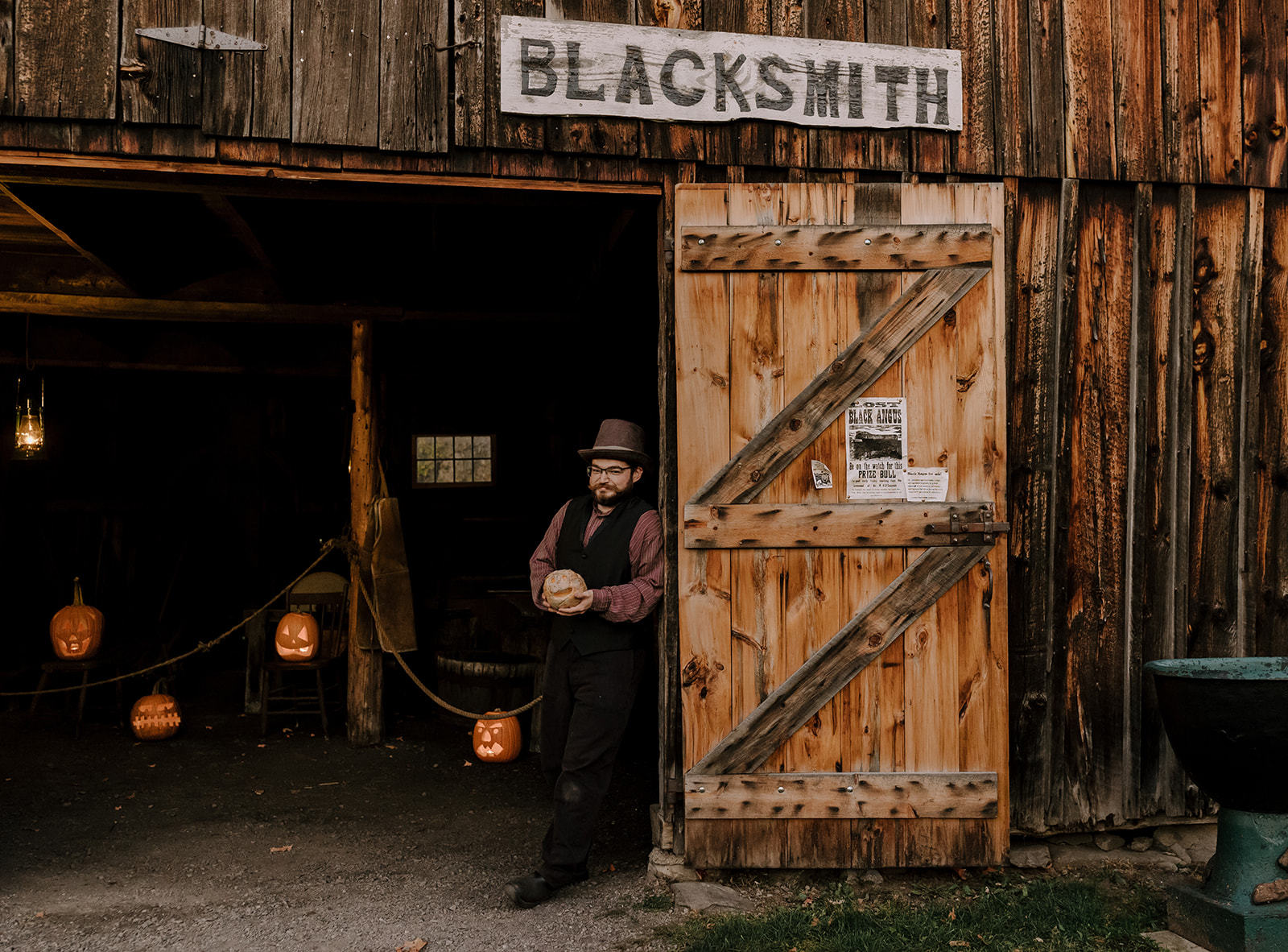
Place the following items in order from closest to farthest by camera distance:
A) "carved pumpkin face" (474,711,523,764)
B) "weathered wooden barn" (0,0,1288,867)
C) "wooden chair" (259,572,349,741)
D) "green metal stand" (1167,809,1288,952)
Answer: "green metal stand" (1167,809,1288,952), "weathered wooden barn" (0,0,1288,867), "carved pumpkin face" (474,711,523,764), "wooden chair" (259,572,349,741)

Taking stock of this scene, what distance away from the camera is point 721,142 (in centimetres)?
405

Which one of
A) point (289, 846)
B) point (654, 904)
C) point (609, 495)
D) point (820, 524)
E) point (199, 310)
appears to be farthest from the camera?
point (199, 310)

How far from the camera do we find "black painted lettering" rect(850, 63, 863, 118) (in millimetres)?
4094

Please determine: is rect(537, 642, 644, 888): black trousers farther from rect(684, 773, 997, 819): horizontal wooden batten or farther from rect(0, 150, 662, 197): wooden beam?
rect(0, 150, 662, 197): wooden beam

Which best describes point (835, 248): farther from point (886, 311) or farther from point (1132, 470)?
point (1132, 470)

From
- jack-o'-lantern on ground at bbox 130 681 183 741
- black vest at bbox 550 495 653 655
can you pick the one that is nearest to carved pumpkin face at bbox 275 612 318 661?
jack-o'-lantern on ground at bbox 130 681 183 741

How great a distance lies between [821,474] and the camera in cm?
399

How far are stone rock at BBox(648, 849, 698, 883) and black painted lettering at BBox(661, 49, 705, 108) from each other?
3357 mm

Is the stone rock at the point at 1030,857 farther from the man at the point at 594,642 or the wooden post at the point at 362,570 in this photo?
the wooden post at the point at 362,570

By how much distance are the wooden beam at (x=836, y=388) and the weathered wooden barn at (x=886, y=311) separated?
15mm

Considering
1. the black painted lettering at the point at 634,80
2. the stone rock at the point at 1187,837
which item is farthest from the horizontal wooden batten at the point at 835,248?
the stone rock at the point at 1187,837

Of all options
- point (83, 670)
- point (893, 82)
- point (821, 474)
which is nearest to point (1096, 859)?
point (821, 474)

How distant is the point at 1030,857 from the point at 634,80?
3.99 m

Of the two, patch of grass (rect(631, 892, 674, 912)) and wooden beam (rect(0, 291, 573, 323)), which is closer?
patch of grass (rect(631, 892, 674, 912))
